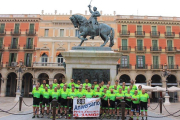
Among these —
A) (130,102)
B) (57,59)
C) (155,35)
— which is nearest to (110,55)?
(130,102)

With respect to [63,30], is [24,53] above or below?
below

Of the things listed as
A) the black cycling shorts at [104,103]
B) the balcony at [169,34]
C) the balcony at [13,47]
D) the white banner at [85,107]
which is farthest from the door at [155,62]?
the white banner at [85,107]

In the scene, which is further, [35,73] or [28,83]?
[28,83]

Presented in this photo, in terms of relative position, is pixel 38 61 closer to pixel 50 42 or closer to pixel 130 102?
pixel 50 42

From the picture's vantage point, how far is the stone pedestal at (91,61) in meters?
11.3

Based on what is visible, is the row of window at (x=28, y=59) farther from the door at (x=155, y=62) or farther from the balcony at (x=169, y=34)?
the balcony at (x=169, y=34)

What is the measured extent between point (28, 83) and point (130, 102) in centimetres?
3382

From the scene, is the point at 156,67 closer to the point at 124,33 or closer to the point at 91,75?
the point at 124,33

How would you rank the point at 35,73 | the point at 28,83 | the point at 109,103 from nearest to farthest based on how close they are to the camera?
the point at 109,103
the point at 35,73
the point at 28,83

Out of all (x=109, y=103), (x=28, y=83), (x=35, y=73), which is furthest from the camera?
(x=28, y=83)

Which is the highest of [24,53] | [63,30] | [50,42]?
[63,30]

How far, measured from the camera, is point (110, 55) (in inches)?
448

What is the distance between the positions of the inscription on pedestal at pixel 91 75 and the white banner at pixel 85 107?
2.62 metres

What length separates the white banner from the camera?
862cm
